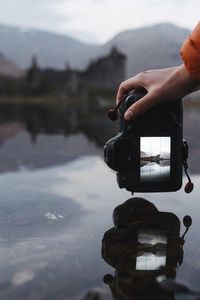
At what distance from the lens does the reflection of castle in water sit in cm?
216

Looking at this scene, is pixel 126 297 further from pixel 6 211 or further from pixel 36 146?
pixel 36 146

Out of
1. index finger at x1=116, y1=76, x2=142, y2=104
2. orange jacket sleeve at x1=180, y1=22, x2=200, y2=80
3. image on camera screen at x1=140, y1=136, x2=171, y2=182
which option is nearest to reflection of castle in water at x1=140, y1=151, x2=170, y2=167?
image on camera screen at x1=140, y1=136, x2=171, y2=182

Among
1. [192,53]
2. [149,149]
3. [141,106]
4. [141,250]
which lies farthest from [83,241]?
[192,53]

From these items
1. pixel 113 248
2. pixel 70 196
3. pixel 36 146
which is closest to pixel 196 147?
pixel 36 146

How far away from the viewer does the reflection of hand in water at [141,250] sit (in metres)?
1.42

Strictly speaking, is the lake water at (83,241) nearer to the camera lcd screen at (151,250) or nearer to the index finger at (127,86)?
the camera lcd screen at (151,250)

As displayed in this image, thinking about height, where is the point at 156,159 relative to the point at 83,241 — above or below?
above

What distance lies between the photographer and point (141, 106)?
78.3 inches

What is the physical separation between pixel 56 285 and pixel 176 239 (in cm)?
68

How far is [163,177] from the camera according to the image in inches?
87.3

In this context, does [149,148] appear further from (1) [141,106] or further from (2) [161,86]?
(2) [161,86]

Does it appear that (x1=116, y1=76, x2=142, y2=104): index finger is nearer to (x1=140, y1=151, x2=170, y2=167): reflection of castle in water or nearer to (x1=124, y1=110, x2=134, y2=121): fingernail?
(x1=124, y1=110, x2=134, y2=121): fingernail

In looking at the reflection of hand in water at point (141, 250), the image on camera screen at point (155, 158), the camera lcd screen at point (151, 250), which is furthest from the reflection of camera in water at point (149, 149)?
the camera lcd screen at point (151, 250)

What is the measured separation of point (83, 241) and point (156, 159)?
58 centimetres
